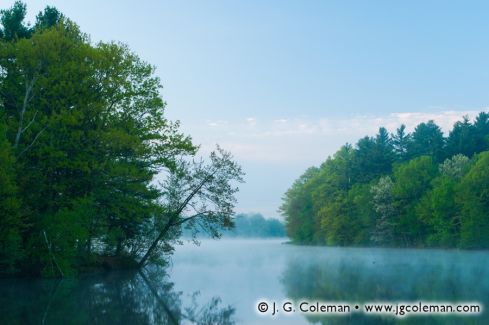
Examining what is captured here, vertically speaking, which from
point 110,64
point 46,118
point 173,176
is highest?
point 110,64

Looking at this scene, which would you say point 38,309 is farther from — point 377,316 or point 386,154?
point 386,154

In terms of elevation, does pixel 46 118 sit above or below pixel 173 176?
above

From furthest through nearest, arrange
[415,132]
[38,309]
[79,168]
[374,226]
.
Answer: [415,132] → [374,226] → [79,168] → [38,309]

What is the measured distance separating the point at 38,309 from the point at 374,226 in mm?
76902

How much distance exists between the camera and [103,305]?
18812mm

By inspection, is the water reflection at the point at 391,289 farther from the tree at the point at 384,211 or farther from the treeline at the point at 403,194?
the tree at the point at 384,211

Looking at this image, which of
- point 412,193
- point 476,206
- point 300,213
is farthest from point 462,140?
point 300,213

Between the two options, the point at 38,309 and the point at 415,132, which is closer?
the point at 38,309

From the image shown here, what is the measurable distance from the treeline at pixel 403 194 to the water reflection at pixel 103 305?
55383mm

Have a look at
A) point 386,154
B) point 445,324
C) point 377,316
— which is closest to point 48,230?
point 377,316

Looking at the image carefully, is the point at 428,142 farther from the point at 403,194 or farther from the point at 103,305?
the point at 103,305

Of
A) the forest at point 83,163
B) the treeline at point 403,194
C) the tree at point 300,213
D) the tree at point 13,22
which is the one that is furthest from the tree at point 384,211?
the tree at point 13,22

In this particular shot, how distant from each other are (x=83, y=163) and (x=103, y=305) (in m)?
15.4

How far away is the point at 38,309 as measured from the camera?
1752 centimetres
